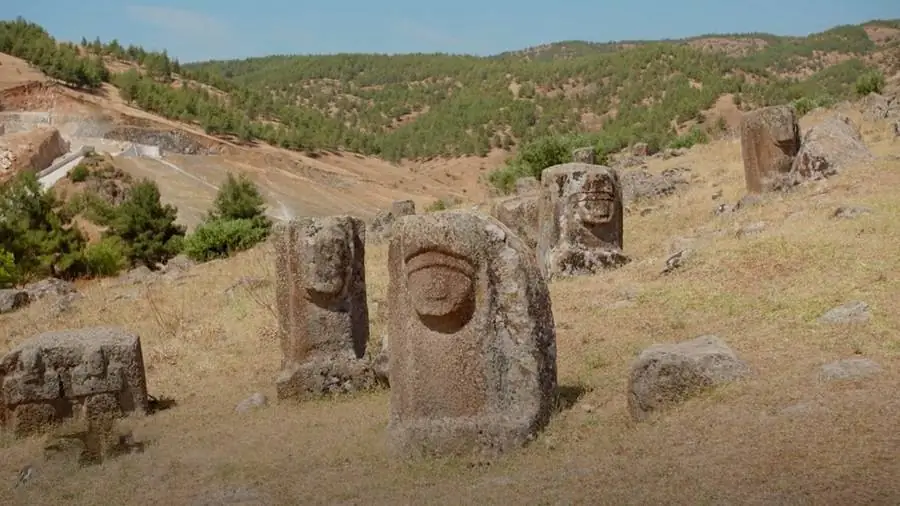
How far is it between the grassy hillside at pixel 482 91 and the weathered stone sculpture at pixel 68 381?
1227 inches

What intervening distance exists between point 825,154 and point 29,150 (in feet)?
130

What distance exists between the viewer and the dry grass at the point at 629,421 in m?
4.88

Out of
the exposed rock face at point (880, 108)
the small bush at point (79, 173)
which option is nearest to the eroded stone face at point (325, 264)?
the exposed rock face at point (880, 108)

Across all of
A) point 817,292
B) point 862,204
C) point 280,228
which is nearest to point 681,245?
point 862,204

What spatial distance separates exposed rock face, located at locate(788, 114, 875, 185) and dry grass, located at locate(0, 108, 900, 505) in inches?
72.2

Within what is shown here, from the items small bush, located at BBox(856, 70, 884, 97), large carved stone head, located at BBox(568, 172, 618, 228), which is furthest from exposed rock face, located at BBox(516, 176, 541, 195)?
small bush, located at BBox(856, 70, 884, 97)

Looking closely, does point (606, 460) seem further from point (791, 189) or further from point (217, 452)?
point (791, 189)

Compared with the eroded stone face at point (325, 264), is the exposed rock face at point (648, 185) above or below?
above

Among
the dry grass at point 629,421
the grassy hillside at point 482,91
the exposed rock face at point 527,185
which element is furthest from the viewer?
the grassy hillside at point 482,91

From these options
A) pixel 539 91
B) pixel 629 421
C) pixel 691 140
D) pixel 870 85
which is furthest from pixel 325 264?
pixel 539 91

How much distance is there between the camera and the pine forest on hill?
58.7m

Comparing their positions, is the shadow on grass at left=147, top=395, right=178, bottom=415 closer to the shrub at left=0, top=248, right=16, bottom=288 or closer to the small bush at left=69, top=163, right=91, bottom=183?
the shrub at left=0, top=248, right=16, bottom=288

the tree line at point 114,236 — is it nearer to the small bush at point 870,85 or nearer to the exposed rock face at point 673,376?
the exposed rock face at point 673,376

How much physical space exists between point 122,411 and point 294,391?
67.3 inches
